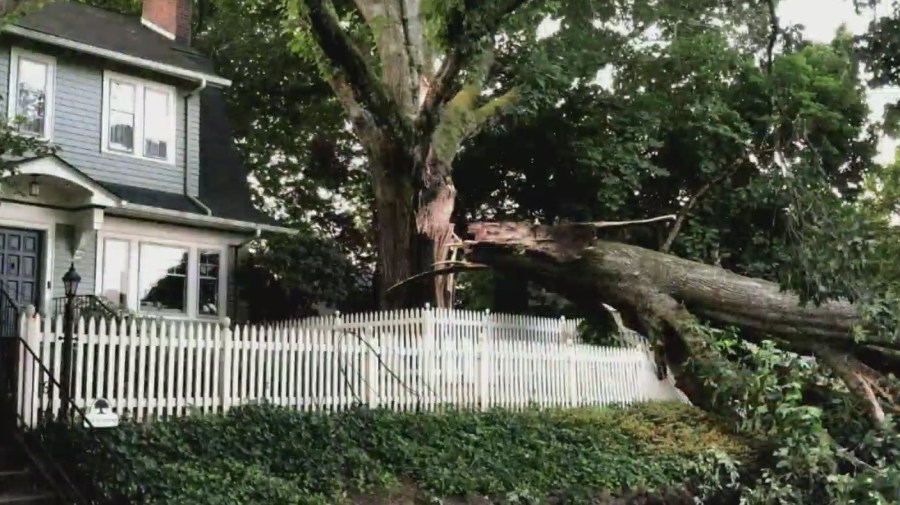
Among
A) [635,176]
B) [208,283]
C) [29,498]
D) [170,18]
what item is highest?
[170,18]

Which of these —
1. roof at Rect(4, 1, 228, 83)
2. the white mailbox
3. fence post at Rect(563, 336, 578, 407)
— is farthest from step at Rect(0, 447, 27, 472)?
roof at Rect(4, 1, 228, 83)

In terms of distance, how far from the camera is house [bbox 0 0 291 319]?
15.1 meters

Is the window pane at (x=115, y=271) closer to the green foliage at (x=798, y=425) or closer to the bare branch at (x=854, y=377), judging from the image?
the green foliage at (x=798, y=425)

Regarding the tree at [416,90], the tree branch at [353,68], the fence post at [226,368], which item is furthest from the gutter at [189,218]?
the fence post at [226,368]

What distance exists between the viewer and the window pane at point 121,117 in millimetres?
16766

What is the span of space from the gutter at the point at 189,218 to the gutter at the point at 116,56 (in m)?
2.66

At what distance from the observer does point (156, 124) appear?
57.3 feet

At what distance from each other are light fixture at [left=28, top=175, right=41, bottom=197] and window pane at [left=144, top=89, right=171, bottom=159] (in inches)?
103

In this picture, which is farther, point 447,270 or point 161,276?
point 161,276

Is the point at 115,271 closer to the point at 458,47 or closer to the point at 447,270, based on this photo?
the point at 447,270

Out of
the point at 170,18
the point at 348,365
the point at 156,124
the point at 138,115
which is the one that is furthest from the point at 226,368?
the point at 170,18

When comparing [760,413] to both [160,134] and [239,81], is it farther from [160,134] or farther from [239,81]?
[239,81]

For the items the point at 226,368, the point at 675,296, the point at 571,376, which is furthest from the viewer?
the point at 571,376

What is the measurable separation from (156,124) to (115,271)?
292cm
